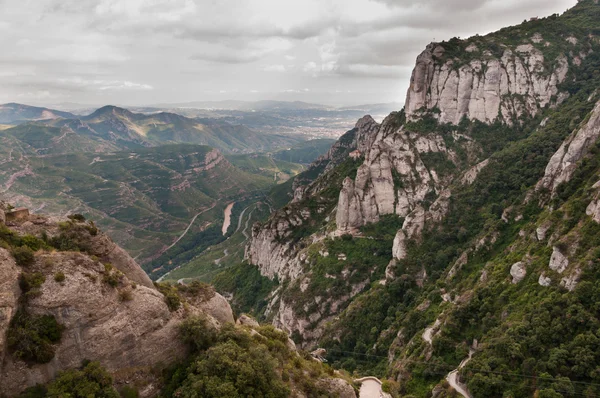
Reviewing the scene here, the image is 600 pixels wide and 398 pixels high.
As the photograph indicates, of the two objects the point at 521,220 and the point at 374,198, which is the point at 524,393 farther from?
the point at 374,198

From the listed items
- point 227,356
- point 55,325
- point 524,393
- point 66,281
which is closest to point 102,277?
point 66,281

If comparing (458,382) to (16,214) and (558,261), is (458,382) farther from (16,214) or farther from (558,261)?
(16,214)

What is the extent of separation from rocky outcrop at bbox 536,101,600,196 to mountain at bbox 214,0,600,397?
1.16 ft

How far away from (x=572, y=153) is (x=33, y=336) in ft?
336

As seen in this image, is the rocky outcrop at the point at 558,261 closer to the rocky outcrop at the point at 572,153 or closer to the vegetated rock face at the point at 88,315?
the rocky outcrop at the point at 572,153

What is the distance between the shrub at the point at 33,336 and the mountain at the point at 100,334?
8 centimetres

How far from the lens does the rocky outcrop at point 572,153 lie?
261ft

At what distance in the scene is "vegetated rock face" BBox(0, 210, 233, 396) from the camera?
96.5 ft

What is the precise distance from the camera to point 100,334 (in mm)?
32781

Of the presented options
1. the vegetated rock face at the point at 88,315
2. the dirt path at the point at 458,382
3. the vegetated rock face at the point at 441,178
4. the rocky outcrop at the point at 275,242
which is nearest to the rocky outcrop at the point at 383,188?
the vegetated rock face at the point at 441,178

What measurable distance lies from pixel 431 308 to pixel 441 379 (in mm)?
22073

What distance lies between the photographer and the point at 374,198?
5290 inches

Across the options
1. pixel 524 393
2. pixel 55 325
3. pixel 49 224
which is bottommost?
pixel 524 393

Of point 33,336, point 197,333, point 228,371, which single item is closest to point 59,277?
point 33,336
